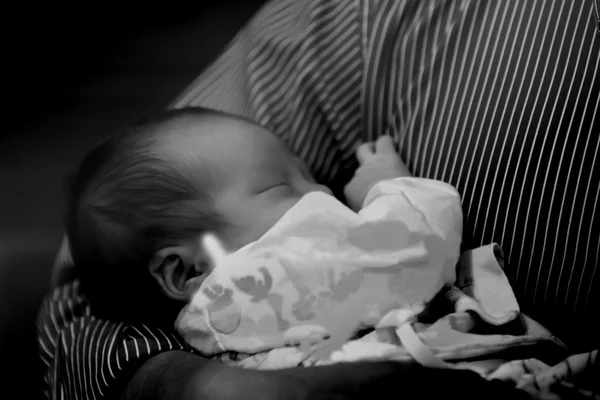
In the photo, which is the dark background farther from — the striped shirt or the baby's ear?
the baby's ear

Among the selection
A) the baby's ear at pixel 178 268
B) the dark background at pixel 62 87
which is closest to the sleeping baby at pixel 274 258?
the baby's ear at pixel 178 268

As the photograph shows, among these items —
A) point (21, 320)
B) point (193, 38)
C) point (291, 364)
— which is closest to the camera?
point (291, 364)

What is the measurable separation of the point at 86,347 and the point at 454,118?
17.6 inches

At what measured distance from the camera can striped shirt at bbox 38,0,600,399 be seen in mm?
601

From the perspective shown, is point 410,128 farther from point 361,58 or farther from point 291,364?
point 291,364

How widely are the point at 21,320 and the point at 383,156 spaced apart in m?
0.48

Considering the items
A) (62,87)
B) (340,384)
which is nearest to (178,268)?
(340,384)

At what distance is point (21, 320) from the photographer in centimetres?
78

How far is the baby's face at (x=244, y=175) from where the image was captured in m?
0.64

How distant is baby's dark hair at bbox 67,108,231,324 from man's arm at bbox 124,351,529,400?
0.17 meters

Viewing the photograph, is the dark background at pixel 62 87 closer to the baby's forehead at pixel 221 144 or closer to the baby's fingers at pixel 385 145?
the baby's forehead at pixel 221 144

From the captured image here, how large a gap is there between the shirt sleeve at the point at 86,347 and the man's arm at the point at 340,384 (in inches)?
4.7

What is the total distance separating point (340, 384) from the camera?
1.52ft

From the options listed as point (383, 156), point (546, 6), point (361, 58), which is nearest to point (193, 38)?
point (361, 58)
